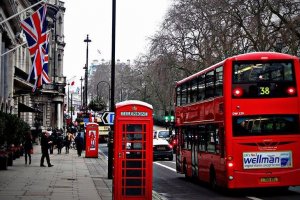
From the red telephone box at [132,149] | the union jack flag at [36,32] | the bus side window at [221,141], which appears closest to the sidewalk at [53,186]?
the red telephone box at [132,149]

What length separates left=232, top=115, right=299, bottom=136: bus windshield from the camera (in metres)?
17.5

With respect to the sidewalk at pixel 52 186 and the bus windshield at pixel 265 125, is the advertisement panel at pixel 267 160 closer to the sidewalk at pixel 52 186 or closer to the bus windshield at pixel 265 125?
the bus windshield at pixel 265 125

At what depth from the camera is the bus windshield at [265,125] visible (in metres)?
17.5

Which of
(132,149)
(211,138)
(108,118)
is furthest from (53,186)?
(108,118)

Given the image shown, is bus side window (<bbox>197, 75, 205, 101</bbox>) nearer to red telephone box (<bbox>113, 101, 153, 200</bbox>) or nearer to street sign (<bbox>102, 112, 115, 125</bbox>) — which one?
street sign (<bbox>102, 112, 115, 125</bbox>)

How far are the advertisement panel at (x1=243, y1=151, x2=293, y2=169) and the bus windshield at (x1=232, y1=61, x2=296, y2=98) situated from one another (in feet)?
5.45

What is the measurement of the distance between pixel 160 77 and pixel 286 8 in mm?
25340

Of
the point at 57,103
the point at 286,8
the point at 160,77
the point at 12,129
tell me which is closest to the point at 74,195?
the point at 12,129

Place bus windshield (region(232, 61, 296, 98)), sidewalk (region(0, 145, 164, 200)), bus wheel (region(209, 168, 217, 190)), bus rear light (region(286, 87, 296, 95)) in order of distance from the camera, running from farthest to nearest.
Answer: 1. bus wheel (region(209, 168, 217, 190))
2. bus rear light (region(286, 87, 296, 95))
3. bus windshield (region(232, 61, 296, 98))
4. sidewalk (region(0, 145, 164, 200))

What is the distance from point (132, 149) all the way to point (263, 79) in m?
5.11

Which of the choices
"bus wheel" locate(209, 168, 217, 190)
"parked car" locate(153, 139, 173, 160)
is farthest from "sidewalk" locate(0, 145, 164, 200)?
"parked car" locate(153, 139, 173, 160)

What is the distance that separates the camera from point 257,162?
17.4 metres

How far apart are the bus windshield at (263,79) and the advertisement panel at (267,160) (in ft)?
5.45

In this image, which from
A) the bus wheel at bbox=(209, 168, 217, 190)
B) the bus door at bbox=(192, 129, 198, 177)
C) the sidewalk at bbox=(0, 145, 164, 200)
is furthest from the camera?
the bus door at bbox=(192, 129, 198, 177)
